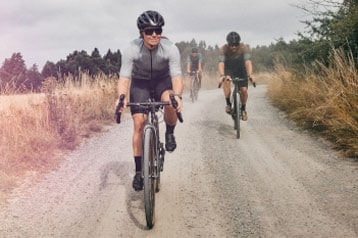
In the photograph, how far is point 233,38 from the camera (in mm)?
8859

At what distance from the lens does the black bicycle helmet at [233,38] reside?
8867mm

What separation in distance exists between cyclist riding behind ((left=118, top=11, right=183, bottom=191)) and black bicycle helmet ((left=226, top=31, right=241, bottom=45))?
4.08 meters

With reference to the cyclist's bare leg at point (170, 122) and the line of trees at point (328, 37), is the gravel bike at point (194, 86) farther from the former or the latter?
the cyclist's bare leg at point (170, 122)

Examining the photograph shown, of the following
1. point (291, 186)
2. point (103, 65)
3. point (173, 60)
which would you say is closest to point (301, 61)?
point (291, 186)

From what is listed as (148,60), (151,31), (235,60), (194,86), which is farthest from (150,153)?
(194,86)

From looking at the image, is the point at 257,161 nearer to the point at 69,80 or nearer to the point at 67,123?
the point at 67,123

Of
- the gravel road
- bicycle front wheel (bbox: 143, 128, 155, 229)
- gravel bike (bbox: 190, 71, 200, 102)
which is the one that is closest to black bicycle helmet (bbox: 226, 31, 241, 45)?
the gravel road

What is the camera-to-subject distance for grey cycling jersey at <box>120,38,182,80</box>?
4.73 m

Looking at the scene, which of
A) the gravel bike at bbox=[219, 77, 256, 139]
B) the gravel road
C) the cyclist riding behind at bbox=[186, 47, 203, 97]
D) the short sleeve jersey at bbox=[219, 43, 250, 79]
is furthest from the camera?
the cyclist riding behind at bbox=[186, 47, 203, 97]

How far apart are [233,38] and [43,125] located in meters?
4.25

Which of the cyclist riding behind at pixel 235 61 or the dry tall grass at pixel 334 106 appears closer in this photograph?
the dry tall grass at pixel 334 106

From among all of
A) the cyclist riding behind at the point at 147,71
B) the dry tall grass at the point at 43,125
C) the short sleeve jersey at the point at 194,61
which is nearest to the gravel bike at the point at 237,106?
the dry tall grass at the point at 43,125

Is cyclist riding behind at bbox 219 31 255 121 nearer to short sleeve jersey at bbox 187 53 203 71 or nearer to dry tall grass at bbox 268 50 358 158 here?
dry tall grass at bbox 268 50 358 158

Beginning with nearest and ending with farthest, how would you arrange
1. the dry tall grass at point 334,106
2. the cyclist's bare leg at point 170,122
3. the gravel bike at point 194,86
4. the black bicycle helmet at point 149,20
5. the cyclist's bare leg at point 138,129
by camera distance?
the black bicycle helmet at point 149,20
the cyclist's bare leg at point 138,129
the cyclist's bare leg at point 170,122
the dry tall grass at point 334,106
the gravel bike at point 194,86
